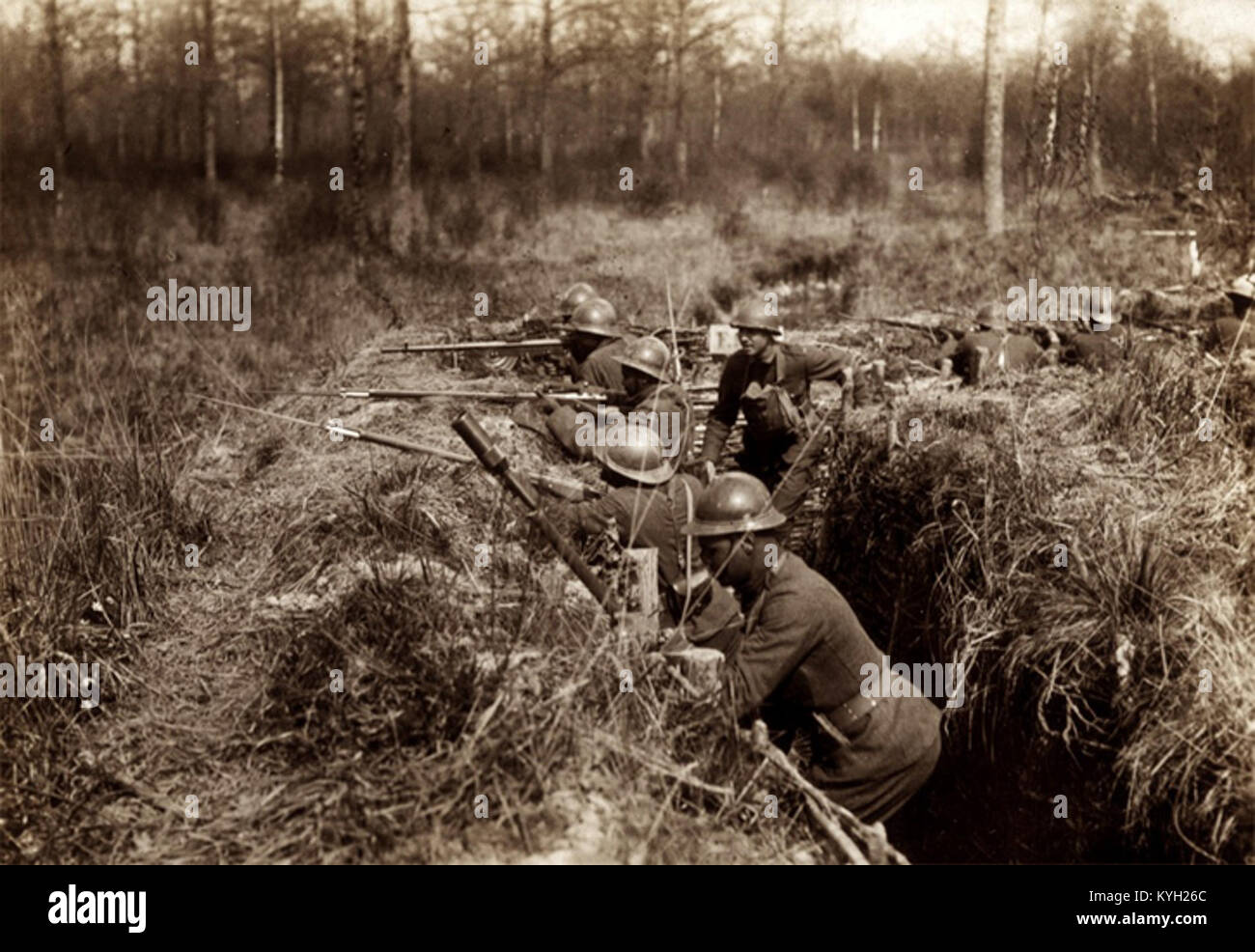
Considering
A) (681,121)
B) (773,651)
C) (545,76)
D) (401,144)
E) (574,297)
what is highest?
(545,76)

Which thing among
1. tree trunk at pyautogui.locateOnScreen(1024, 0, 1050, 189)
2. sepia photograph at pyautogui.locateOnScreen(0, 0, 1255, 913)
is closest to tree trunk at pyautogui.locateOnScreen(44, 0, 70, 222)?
sepia photograph at pyautogui.locateOnScreen(0, 0, 1255, 913)

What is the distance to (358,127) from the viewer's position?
1873 cm

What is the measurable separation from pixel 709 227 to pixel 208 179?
11.4 metres

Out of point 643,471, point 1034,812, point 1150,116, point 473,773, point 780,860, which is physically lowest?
point 1034,812

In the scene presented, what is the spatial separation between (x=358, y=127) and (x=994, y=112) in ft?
32.8

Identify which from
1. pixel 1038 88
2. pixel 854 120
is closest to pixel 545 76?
pixel 1038 88

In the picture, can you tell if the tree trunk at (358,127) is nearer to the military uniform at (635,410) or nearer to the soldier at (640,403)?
the soldier at (640,403)

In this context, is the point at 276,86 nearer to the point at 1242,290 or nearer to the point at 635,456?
the point at 1242,290

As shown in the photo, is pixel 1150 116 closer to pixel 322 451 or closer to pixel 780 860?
pixel 322 451

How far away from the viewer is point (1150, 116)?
27.3m

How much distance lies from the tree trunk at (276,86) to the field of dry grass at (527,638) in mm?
18814

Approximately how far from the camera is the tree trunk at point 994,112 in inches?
701

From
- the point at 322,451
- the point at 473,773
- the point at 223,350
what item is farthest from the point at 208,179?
the point at 473,773

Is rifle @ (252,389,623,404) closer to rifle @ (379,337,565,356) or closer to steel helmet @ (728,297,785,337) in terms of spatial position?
steel helmet @ (728,297,785,337)
